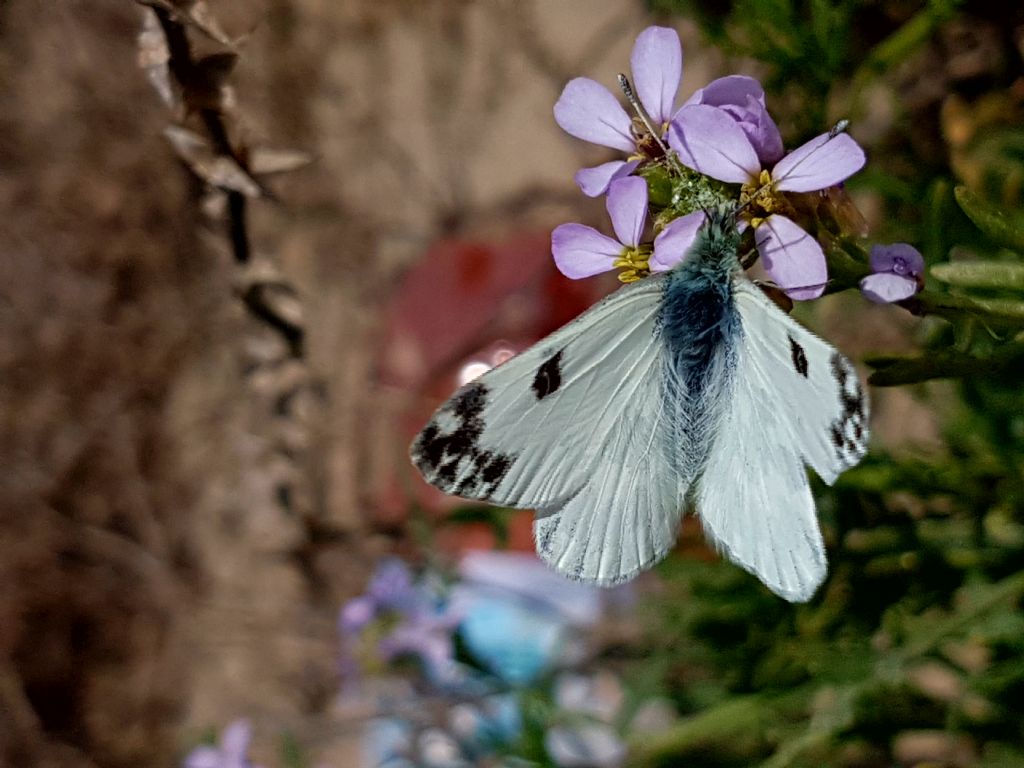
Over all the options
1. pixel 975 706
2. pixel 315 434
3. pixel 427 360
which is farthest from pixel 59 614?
pixel 975 706

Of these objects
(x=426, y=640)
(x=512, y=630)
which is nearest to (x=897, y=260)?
(x=426, y=640)

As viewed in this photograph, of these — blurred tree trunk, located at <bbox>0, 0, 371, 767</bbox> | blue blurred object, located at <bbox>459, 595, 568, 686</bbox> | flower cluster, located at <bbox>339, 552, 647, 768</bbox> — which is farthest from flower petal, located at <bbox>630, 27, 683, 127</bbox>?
blurred tree trunk, located at <bbox>0, 0, 371, 767</bbox>

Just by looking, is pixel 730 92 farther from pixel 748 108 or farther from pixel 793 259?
pixel 793 259

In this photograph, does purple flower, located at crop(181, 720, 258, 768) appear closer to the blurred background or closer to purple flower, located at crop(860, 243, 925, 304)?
the blurred background

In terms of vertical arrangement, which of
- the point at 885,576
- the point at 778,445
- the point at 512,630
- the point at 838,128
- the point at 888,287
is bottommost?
the point at 512,630

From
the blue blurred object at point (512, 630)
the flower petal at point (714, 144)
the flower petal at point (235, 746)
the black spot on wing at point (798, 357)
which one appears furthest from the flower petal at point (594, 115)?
the blue blurred object at point (512, 630)
